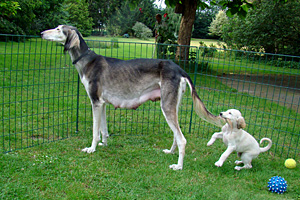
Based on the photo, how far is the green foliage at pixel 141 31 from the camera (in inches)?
1507

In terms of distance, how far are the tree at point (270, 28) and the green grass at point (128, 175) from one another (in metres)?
16.2

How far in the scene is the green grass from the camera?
3771 millimetres

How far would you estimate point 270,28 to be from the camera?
64.3 feet

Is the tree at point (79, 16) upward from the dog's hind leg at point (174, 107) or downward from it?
upward

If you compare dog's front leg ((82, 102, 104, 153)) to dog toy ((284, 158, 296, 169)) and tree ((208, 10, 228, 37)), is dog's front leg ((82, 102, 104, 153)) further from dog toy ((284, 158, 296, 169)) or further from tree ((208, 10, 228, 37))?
tree ((208, 10, 228, 37))

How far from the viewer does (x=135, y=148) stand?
5.38 metres

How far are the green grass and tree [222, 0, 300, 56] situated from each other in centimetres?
1619

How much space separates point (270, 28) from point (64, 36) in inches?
718

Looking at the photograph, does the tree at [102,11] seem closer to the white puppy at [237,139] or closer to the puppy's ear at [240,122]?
the white puppy at [237,139]

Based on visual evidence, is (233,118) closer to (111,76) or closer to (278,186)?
(278,186)

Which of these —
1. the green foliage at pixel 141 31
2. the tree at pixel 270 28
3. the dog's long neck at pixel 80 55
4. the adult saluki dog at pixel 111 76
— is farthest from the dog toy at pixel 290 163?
the green foliage at pixel 141 31

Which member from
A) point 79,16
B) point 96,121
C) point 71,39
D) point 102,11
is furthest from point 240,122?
point 102,11

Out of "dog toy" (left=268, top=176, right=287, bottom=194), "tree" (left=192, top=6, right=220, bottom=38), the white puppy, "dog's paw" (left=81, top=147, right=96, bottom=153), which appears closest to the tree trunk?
the white puppy

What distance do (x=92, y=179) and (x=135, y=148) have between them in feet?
4.66
